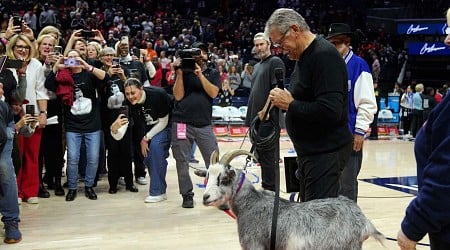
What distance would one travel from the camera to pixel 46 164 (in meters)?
6.48

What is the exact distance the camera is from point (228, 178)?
3242 mm

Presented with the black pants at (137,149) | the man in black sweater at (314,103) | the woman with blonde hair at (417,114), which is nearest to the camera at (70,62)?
the black pants at (137,149)

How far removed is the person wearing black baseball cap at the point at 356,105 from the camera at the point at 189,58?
64.9 inches

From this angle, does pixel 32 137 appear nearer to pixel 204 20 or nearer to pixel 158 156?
pixel 158 156

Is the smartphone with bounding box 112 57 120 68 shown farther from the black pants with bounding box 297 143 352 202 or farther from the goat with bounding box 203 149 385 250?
the black pants with bounding box 297 143 352 202

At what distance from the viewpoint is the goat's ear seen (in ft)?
10.6

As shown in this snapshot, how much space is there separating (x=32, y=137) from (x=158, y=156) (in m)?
1.35

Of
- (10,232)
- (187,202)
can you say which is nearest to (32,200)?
(10,232)

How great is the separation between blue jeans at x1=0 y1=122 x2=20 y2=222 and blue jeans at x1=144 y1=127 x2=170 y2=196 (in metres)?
1.76

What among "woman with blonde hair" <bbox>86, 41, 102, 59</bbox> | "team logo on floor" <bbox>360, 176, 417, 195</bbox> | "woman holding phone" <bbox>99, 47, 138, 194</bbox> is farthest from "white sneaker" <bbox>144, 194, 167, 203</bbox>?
"team logo on floor" <bbox>360, 176, 417, 195</bbox>

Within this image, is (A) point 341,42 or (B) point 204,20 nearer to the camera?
(A) point 341,42

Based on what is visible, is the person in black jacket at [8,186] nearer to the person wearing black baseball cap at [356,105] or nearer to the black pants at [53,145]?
the black pants at [53,145]

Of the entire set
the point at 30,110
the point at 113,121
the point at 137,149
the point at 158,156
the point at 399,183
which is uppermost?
the point at 30,110

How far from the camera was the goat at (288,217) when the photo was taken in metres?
2.94
